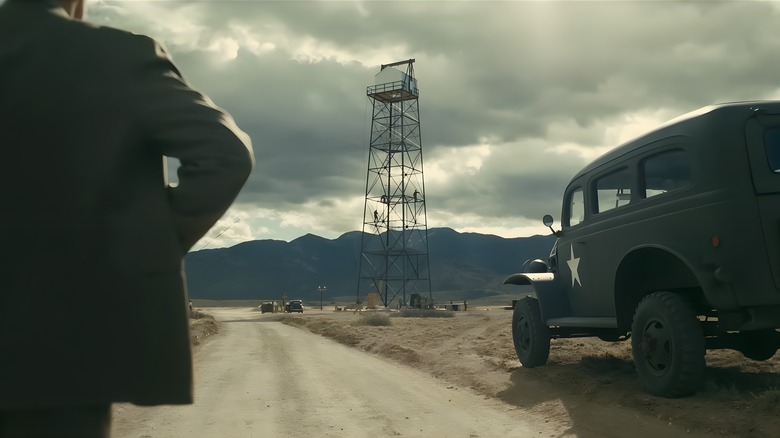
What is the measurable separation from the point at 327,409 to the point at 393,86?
5712 cm

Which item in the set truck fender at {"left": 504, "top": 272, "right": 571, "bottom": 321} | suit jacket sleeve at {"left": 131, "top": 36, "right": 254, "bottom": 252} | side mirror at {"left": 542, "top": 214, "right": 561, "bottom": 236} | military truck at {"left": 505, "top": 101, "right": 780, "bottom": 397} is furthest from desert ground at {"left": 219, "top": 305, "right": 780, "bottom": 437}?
suit jacket sleeve at {"left": 131, "top": 36, "right": 254, "bottom": 252}

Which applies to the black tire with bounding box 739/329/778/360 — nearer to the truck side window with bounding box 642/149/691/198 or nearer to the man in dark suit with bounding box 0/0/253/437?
the truck side window with bounding box 642/149/691/198

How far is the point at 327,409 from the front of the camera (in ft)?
24.7

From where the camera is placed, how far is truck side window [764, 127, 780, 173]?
5.91 meters

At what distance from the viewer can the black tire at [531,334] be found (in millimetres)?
9477

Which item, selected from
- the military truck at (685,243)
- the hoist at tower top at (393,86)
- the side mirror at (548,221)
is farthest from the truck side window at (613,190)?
the hoist at tower top at (393,86)

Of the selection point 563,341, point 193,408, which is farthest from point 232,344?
point 193,408

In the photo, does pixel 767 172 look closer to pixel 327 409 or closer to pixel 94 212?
pixel 327 409

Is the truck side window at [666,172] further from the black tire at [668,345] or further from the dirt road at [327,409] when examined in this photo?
the dirt road at [327,409]

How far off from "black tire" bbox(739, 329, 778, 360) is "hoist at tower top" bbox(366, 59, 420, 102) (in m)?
56.2

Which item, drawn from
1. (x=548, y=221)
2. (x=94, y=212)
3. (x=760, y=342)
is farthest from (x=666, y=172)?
(x=94, y=212)

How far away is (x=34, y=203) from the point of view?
166cm

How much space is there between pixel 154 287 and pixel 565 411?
6.24 meters

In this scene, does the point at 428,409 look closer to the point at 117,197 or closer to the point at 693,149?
the point at 693,149
